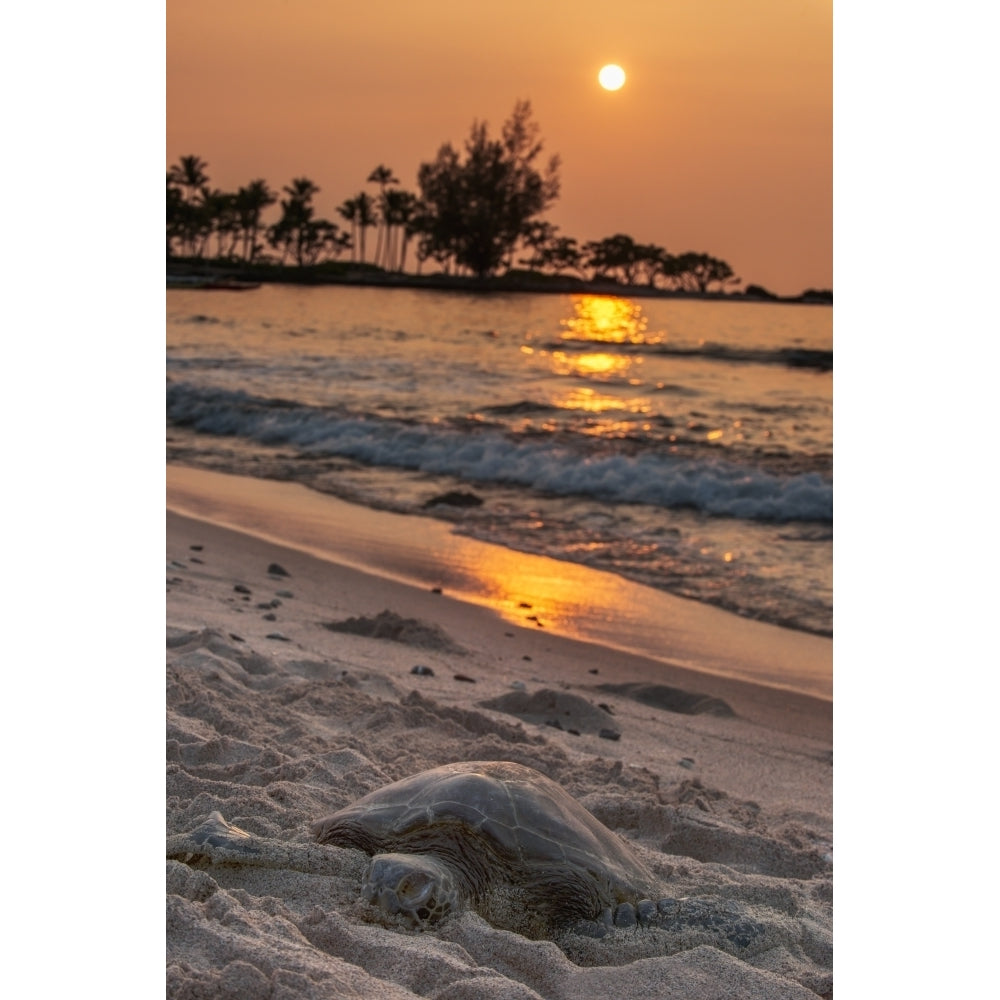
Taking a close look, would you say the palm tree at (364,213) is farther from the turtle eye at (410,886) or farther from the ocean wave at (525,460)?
the turtle eye at (410,886)

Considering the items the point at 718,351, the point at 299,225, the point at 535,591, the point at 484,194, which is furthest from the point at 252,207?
the point at 535,591

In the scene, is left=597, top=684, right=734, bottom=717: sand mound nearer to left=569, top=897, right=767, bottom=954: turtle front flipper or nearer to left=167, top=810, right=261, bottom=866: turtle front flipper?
left=569, top=897, right=767, bottom=954: turtle front flipper

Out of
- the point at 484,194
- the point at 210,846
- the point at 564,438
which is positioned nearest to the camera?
the point at 210,846

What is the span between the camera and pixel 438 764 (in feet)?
10.1

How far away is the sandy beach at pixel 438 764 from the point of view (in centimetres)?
188

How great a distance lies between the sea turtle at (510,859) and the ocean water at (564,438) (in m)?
3.50

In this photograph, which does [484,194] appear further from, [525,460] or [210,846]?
[210,846]

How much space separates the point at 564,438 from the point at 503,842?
9340mm

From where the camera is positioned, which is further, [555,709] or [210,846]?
[555,709]

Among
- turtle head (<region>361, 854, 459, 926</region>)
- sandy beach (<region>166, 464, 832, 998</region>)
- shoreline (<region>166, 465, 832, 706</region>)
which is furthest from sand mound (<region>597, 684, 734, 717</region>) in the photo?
turtle head (<region>361, 854, 459, 926</region>)

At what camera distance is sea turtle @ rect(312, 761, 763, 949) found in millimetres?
2150
